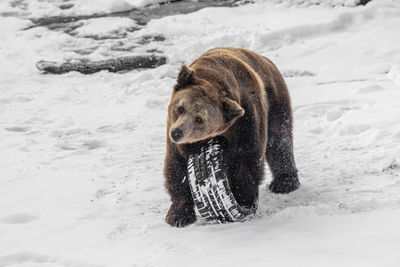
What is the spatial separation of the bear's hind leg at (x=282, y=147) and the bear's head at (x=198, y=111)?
3.34ft

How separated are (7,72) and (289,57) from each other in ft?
15.4

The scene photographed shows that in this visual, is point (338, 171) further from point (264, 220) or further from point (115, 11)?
point (115, 11)

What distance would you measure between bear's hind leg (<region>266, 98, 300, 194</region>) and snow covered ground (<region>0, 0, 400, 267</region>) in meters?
0.11

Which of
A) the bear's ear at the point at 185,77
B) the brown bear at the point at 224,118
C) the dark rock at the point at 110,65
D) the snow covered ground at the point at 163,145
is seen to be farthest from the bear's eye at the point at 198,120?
the dark rock at the point at 110,65

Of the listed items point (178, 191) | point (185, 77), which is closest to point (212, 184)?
point (178, 191)

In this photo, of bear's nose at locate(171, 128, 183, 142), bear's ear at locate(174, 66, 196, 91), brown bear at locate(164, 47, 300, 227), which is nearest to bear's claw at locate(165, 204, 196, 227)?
brown bear at locate(164, 47, 300, 227)

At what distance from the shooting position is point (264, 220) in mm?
3834

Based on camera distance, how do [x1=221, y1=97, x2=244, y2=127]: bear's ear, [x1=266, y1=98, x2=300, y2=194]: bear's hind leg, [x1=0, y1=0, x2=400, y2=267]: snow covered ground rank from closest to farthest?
[x1=0, y1=0, x2=400, y2=267]: snow covered ground < [x1=221, y1=97, x2=244, y2=127]: bear's ear < [x1=266, y1=98, x2=300, y2=194]: bear's hind leg

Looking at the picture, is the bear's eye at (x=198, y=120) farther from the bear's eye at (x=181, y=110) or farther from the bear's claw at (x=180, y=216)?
the bear's claw at (x=180, y=216)

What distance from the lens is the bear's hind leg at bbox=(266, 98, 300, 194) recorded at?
14.8 feet

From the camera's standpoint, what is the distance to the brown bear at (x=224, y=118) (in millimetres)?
3453

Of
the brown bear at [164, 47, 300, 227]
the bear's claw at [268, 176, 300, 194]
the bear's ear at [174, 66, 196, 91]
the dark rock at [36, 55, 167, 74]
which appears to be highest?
the bear's ear at [174, 66, 196, 91]

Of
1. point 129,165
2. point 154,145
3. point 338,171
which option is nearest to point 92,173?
point 129,165

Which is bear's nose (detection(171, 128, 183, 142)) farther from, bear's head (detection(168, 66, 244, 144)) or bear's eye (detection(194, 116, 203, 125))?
bear's eye (detection(194, 116, 203, 125))
